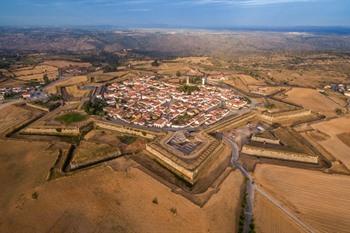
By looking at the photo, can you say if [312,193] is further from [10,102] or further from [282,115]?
[10,102]

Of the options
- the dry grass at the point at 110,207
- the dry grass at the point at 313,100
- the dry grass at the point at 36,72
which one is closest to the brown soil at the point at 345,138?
the dry grass at the point at 313,100

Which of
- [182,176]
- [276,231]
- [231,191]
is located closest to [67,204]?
[182,176]

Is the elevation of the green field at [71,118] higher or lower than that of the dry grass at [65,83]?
higher

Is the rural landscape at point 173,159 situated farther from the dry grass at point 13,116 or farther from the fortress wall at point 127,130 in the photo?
the dry grass at point 13,116

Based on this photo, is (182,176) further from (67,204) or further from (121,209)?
(67,204)

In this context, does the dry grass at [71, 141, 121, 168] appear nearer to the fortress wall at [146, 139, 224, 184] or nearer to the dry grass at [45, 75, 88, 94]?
the fortress wall at [146, 139, 224, 184]

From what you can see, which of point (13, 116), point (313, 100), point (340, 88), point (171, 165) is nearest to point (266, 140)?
point (171, 165)
